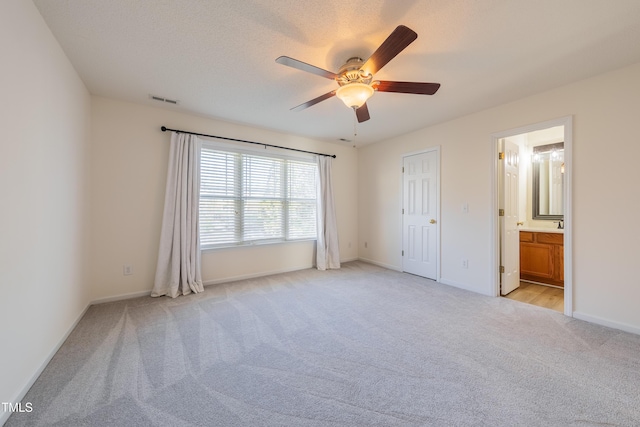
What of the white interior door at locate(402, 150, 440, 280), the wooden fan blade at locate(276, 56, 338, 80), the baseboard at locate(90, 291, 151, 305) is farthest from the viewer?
the white interior door at locate(402, 150, 440, 280)

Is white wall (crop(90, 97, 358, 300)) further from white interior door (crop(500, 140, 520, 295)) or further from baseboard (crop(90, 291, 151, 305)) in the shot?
white interior door (crop(500, 140, 520, 295))

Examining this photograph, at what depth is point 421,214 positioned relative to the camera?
4.23 meters

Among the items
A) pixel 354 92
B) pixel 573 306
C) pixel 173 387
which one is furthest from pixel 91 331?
pixel 573 306

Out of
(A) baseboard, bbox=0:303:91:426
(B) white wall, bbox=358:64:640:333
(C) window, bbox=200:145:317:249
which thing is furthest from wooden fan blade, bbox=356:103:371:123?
(A) baseboard, bbox=0:303:91:426

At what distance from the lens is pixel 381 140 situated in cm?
487

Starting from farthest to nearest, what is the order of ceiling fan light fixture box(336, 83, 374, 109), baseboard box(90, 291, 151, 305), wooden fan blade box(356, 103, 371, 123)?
baseboard box(90, 291, 151, 305) → wooden fan blade box(356, 103, 371, 123) → ceiling fan light fixture box(336, 83, 374, 109)

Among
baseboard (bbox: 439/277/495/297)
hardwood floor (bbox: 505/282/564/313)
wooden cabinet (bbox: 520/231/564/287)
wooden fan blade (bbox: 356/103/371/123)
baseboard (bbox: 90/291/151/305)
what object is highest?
wooden fan blade (bbox: 356/103/371/123)

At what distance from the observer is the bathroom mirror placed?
4.06 m

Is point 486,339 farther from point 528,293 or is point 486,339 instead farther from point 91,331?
point 91,331

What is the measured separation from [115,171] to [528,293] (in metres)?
5.90

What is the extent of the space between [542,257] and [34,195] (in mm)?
6094

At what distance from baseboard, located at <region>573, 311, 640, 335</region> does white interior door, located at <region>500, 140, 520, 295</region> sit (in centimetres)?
81

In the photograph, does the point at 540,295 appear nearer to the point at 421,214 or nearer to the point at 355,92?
the point at 421,214

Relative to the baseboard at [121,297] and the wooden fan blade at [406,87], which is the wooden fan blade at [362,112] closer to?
the wooden fan blade at [406,87]
